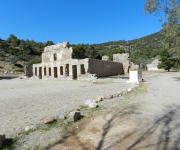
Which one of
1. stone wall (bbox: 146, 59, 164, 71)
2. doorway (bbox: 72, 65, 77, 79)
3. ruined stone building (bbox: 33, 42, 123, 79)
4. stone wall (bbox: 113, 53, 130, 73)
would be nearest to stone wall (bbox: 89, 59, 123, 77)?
ruined stone building (bbox: 33, 42, 123, 79)

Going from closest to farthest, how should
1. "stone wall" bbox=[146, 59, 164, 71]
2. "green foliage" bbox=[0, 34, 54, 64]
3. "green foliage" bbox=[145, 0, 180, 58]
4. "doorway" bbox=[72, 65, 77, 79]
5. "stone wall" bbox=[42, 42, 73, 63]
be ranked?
"green foliage" bbox=[145, 0, 180, 58] < "doorway" bbox=[72, 65, 77, 79] < "stone wall" bbox=[42, 42, 73, 63] < "stone wall" bbox=[146, 59, 164, 71] < "green foliage" bbox=[0, 34, 54, 64]

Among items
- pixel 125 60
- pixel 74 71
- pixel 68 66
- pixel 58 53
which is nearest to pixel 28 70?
pixel 58 53

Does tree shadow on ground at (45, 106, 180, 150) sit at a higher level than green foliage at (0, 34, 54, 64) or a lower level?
lower

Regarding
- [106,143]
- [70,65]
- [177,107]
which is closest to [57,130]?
[106,143]

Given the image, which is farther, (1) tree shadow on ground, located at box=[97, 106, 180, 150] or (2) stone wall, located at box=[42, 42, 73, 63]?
(2) stone wall, located at box=[42, 42, 73, 63]

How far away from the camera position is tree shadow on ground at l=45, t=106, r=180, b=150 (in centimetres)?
276

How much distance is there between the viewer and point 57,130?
3523 mm

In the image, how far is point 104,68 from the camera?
25609 millimetres

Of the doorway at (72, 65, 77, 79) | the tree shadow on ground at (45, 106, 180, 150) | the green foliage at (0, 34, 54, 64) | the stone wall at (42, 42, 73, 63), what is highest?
the green foliage at (0, 34, 54, 64)

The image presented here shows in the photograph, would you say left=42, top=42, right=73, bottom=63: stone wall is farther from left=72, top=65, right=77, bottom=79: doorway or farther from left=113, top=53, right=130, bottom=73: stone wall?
left=113, top=53, right=130, bottom=73: stone wall

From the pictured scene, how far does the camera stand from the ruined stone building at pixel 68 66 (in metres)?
21.5

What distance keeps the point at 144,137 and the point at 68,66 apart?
69.0 feet

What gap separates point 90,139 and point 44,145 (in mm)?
853

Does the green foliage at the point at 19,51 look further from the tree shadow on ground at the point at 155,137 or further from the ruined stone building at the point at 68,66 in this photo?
the tree shadow on ground at the point at 155,137
